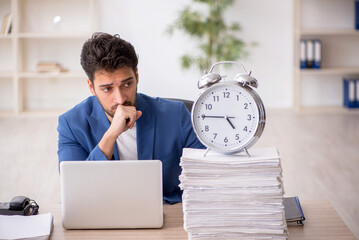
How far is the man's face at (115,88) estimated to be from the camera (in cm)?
200

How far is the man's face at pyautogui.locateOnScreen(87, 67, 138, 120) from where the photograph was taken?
2.00 metres

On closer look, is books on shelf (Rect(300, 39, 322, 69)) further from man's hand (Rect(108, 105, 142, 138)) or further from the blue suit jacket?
man's hand (Rect(108, 105, 142, 138))

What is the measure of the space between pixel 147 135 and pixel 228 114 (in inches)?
23.3

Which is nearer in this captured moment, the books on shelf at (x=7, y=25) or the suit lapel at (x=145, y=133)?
the suit lapel at (x=145, y=133)

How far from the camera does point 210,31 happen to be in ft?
21.0

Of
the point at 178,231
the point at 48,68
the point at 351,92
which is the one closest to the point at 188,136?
the point at 178,231

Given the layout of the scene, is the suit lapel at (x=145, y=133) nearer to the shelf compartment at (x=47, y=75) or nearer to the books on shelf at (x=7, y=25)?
the shelf compartment at (x=47, y=75)

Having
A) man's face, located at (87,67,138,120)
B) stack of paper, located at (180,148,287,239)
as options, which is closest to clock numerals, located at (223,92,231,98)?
stack of paper, located at (180,148,287,239)

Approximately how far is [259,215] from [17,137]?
14.7 ft

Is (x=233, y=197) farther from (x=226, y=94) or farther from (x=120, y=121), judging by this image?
(x=120, y=121)

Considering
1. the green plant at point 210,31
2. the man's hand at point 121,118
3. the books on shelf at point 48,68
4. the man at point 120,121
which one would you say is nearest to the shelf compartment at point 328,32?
the green plant at point 210,31

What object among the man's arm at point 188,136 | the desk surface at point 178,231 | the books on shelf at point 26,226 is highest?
the man's arm at point 188,136

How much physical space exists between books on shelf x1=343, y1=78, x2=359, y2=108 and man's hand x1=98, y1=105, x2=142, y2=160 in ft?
17.0

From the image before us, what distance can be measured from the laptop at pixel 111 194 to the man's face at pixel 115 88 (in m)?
0.45
